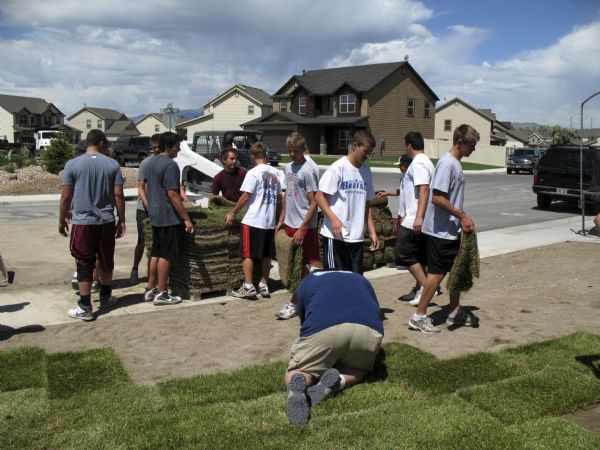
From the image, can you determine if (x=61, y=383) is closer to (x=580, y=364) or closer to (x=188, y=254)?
(x=188, y=254)

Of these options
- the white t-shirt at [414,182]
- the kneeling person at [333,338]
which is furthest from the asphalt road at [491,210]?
the kneeling person at [333,338]

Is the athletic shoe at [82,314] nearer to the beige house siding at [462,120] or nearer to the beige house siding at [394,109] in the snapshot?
the beige house siding at [394,109]

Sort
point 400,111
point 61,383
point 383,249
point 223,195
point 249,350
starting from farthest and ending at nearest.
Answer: point 400,111, point 383,249, point 223,195, point 249,350, point 61,383

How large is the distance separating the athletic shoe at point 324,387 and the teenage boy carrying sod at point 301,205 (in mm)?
1954

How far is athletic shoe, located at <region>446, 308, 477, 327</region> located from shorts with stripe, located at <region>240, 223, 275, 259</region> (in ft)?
7.14

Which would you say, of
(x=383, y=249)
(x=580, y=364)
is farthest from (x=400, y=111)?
(x=580, y=364)

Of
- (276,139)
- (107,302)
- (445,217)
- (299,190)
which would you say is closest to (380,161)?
(276,139)

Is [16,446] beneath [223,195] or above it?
beneath

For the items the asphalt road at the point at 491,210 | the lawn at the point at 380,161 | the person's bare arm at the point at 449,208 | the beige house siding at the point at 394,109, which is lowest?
the asphalt road at the point at 491,210

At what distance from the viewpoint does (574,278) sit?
27.5 feet

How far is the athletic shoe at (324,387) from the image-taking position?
13.6ft

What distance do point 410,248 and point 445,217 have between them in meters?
0.90

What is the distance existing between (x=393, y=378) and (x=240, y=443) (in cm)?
150

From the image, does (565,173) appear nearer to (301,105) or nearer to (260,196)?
(260,196)
